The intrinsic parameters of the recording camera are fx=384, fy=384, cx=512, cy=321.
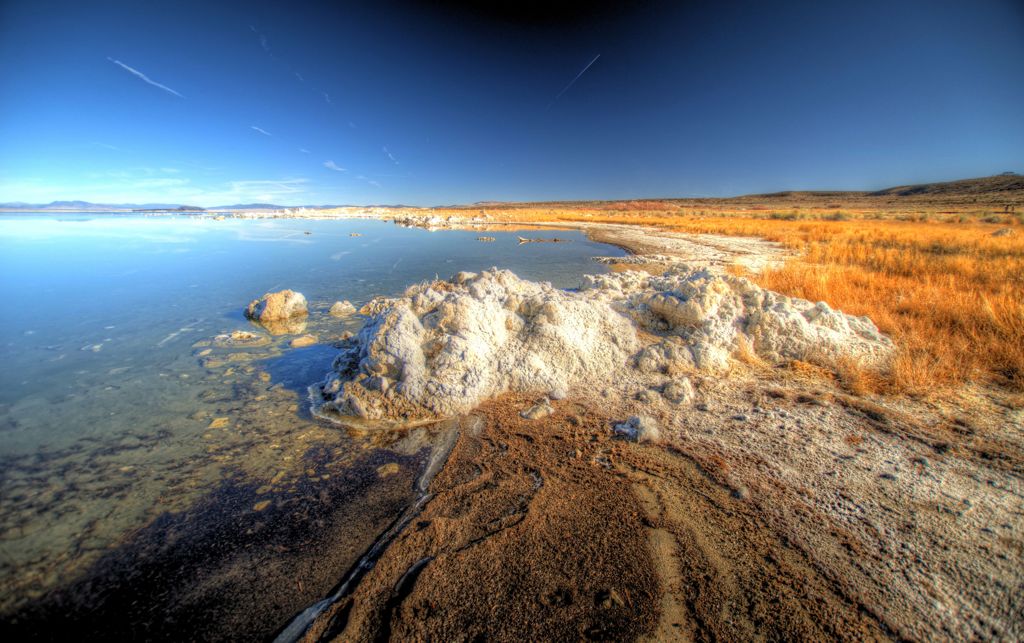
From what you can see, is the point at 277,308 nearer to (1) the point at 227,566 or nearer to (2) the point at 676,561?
(1) the point at 227,566

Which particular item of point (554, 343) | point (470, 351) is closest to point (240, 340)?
point (470, 351)

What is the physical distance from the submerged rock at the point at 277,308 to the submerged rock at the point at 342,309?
1.80 feet

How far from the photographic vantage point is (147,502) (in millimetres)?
2756

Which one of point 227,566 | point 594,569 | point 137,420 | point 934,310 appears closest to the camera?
point 594,569

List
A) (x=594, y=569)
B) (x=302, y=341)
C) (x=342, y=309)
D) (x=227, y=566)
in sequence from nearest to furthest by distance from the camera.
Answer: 1. (x=594, y=569)
2. (x=227, y=566)
3. (x=302, y=341)
4. (x=342, y=309)

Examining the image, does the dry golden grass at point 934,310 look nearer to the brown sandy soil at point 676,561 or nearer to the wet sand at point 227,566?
the brown sandy soil at point 676,561

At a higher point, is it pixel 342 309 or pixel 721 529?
pixel 342 309

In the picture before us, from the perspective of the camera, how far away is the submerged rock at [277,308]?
715 centimetres

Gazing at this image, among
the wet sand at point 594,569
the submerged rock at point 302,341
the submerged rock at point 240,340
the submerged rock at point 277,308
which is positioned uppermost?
the submerged rock at point 277,308

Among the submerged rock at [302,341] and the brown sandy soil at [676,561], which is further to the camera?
the submerged rock at [302,341]

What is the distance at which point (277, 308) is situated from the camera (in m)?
7.27

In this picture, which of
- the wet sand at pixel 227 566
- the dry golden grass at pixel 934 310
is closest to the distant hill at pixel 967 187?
the dry golden grass at pixel 934 310

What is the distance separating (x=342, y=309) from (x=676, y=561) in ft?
24.0

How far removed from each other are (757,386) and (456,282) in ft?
13.7
